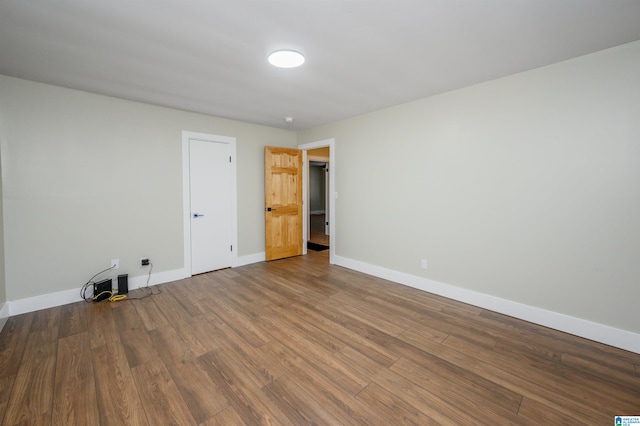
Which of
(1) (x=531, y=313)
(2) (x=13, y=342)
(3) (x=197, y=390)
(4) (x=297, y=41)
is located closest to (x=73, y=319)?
(2) (x=13, y=342)

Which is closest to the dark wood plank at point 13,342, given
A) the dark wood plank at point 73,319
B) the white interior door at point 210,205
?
the dark wood plank at point 73,319

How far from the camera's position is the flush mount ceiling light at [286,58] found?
2232 mm

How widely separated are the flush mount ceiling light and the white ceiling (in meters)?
0.07

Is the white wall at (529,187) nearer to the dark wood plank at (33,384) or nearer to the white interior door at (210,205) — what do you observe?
the white interior door at (210,205)

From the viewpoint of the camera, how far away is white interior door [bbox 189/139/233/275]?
409 cm

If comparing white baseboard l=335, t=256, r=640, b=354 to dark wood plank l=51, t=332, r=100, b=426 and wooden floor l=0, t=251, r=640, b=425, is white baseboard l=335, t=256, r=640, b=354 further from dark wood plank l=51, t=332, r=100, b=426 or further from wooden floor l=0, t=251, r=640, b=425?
dark wood plank l=51, t=332, r=100, b=426

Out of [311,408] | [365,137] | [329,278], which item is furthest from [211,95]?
[311,408]

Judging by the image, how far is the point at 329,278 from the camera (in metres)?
4.00

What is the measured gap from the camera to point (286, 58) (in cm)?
229

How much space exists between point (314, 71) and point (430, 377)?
285 cm

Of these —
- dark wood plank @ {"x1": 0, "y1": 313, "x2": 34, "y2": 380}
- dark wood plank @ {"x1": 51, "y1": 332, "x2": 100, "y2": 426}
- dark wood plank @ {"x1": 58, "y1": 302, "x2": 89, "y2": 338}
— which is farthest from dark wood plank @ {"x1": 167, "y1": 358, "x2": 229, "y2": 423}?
dark wood plank @ {"x1": 58, "y1": 302, "x2": 89, "y2": 338}

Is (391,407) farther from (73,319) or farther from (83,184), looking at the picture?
(83,184)

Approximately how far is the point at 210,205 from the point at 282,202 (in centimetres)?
134

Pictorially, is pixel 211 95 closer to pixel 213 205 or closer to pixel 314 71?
pixel 314 71
